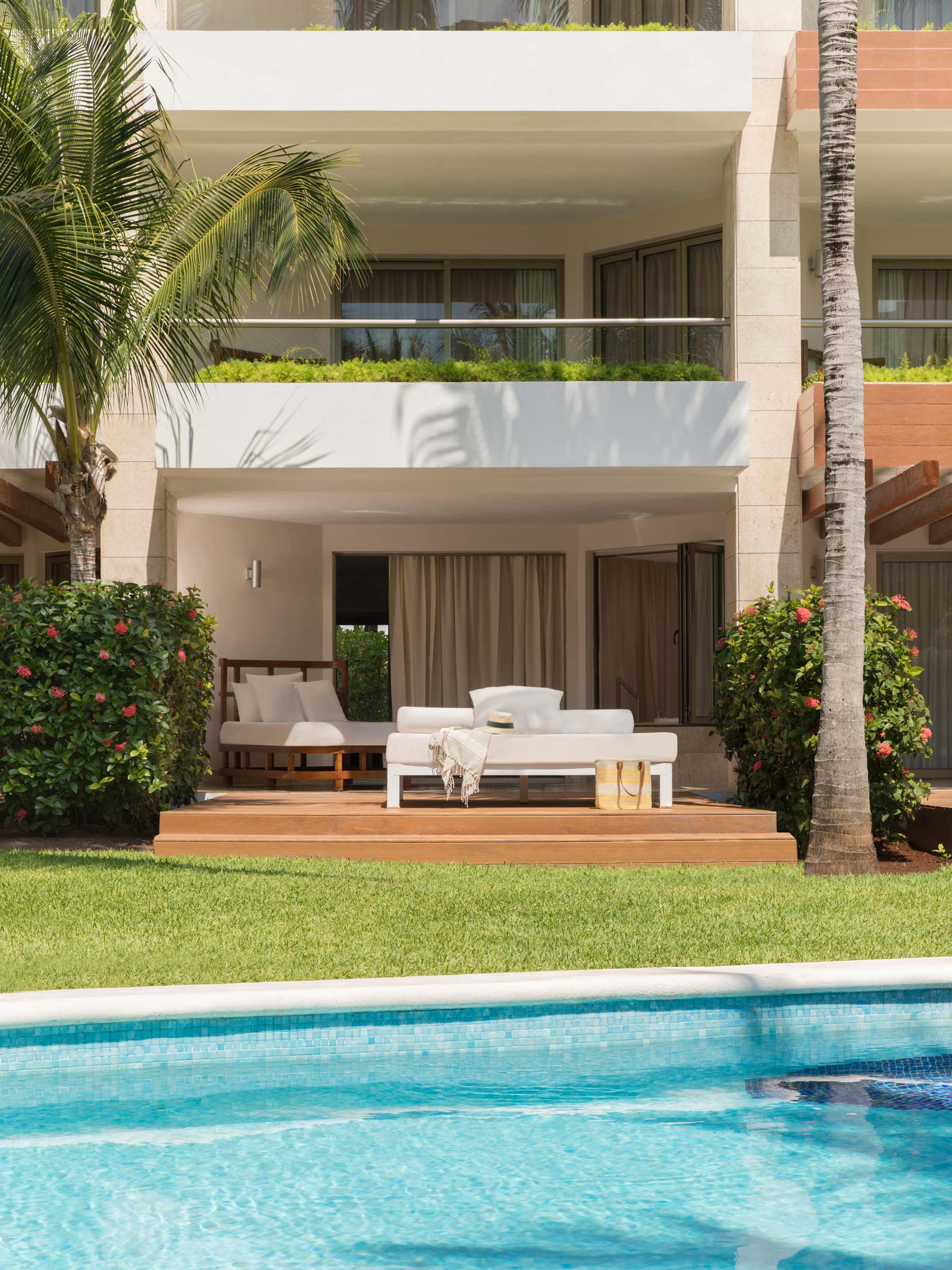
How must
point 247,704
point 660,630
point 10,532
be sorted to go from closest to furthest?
point 247,704 < point 10,532 < point 660,630

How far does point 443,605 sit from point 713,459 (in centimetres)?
593

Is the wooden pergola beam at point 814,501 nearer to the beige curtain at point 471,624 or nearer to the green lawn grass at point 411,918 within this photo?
the green lawn grass at point 411,918

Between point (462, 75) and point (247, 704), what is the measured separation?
6588 mm

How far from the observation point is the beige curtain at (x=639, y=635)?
16094mm

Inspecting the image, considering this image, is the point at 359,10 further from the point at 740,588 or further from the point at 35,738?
the point at 35,738

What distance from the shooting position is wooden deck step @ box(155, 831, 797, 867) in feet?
31.6

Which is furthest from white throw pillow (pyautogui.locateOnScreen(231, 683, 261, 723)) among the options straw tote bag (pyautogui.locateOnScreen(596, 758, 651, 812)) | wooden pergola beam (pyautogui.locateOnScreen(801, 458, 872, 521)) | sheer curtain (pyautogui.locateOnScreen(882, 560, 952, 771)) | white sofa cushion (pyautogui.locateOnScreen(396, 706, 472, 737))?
sheer curtain (pyautogui.locateOnScreen(882, 560, 952, 771))

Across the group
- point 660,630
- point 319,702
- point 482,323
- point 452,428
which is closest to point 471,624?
point 660,630

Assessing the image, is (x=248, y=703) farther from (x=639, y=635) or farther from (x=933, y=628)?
(x=933, y=628)

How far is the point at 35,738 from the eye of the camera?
33.5 feet

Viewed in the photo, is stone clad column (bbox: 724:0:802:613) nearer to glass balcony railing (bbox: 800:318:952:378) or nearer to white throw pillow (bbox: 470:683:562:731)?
glass balcony railing (bbox: 800:318:952:378)

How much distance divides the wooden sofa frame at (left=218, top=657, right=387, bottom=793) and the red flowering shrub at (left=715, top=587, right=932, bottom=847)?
3881 mm

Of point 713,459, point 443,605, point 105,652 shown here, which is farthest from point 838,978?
point 443,605

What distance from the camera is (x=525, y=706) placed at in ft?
37.4
